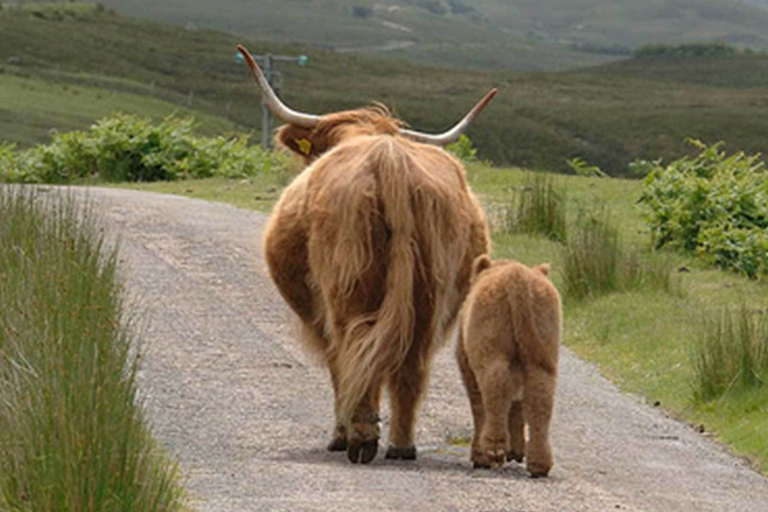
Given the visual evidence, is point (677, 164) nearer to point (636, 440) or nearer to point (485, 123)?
point (636, 440)

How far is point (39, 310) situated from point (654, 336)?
626cm

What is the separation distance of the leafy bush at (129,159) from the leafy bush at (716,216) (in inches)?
330

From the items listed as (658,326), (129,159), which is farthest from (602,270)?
(129,159)

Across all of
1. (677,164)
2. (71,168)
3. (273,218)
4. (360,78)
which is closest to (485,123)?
(360,78)

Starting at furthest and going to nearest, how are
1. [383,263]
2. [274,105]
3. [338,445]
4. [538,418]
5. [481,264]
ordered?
[274,105], [338,445], [481,264], [383,263], [538,418]

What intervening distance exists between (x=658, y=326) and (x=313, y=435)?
4765mm

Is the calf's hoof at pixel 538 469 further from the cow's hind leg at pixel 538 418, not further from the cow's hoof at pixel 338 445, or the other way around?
the cow's hoof at pixel 338 445

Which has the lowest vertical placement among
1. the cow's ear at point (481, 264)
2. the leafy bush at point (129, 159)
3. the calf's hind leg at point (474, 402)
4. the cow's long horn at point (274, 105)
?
the leafy bush at point (129, 159)

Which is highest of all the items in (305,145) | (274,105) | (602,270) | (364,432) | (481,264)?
(274,105)

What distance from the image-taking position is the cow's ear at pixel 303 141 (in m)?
9.37

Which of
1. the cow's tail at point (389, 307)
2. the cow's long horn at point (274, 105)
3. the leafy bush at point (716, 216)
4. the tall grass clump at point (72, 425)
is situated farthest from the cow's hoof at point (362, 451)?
the leafy bush at point (716, 216)

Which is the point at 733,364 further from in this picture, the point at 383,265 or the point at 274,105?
the point at 383,265

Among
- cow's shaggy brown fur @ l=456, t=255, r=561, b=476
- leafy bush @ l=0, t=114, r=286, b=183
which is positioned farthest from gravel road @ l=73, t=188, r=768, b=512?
leafy bush @ l=0, t=114, r=286, b=183

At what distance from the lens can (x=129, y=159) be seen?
26.1 meters
